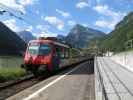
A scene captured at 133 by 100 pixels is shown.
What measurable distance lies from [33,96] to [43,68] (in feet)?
41.9

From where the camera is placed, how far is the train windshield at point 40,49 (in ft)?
96.7

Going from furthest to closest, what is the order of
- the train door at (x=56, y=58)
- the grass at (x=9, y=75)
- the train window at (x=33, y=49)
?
the train door at (x=56, y=58)
the train window at (x=33, y=49)
the grass at (x=9, y=75)

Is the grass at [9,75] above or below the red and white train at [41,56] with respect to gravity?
below

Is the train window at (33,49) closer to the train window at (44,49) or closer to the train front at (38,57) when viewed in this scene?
the train front at (38,57)

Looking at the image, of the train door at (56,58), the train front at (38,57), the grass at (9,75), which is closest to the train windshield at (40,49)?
the train front at (38,57)

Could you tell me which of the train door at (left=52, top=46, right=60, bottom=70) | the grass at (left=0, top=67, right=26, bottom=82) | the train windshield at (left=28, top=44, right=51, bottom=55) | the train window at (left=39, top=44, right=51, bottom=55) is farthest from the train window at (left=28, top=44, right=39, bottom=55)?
the grass at (left=0, top=67, right=26, bottom=82)

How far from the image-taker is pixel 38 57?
95.9 feet

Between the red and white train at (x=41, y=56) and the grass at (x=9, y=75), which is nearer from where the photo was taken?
the grass at (x=9, y=75)

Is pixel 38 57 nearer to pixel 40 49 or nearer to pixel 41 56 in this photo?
pixel 41 56

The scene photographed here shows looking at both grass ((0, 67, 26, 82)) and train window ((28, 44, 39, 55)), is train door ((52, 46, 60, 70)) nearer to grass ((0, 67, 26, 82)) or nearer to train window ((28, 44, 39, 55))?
train window ((28, 44, 39, 55))

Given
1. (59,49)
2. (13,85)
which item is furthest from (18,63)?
(13,85)

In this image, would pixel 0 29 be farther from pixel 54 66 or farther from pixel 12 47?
pixel 54 66

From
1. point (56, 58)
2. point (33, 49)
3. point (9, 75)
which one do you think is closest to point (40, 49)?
point (33, 49)

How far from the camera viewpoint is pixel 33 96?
1556 centimetres
